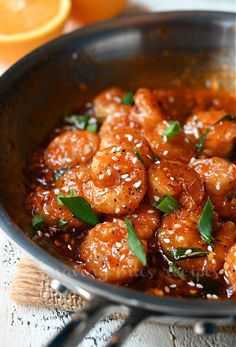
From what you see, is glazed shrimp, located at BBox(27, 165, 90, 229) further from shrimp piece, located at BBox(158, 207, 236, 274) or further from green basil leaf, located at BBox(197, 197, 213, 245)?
green basil leaf, located at BBox(197, 197, 213, 245)

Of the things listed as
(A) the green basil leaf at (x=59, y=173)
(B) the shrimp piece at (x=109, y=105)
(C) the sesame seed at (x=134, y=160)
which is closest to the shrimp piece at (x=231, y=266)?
(C) the sesame seed at (x=134, y=160)

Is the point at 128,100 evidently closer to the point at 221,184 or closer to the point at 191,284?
the point at 221,184

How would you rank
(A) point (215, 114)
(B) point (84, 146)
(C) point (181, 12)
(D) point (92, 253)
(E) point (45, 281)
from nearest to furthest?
(D) point (92, 253) < (E) point (45, 281) < (B) point (84, 146) < (A) point (215, 114) < (C) point (181, 12)

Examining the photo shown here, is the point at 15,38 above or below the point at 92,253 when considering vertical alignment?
above

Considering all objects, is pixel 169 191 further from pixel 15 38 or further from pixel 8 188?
pixel 15 38

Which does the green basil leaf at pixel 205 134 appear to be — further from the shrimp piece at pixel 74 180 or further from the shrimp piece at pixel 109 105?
the shrimp piece at pixel 74 180

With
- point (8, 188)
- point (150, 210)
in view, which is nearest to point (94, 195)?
point (150, 210)

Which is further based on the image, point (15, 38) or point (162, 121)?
point (15, 38)
